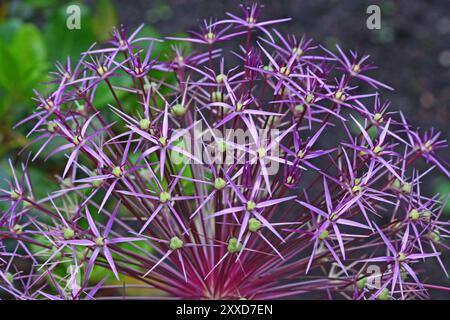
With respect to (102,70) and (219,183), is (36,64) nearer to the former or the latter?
(102,70)

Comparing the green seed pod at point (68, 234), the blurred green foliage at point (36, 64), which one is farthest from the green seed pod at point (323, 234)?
the blurred green foliage at point (36, 64)

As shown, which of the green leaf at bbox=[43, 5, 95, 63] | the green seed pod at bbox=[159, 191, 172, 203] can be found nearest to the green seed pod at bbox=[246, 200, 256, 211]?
the green seed pod at bbox=[159, 191, 172, 203]

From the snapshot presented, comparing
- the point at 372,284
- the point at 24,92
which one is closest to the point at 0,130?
the point at 24,92

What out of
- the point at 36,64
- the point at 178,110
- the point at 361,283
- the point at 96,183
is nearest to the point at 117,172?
the point at 96,183

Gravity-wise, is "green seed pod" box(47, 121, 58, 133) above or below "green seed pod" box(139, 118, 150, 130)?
→ above

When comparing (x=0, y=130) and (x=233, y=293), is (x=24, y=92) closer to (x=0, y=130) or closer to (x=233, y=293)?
(x=0, y=130)

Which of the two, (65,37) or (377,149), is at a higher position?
(65,37)

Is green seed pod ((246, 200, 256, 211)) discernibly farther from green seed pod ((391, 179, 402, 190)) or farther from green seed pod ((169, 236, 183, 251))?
green seed pod ((391, 179, 402, 190))

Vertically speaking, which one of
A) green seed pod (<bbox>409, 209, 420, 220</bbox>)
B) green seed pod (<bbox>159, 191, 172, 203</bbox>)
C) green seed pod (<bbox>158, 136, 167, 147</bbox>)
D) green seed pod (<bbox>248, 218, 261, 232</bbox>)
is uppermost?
green seed pod (<bbox>158, 136, 167, 147</bbox>)

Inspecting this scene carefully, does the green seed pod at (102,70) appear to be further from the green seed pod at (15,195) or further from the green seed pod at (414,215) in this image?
the green seed pod at (414,215)

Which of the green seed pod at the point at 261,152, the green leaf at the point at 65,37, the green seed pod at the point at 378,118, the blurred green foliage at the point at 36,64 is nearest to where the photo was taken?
the green seed pod at the point at 261,152

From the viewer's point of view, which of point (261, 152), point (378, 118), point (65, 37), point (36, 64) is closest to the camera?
point (261, 152)
